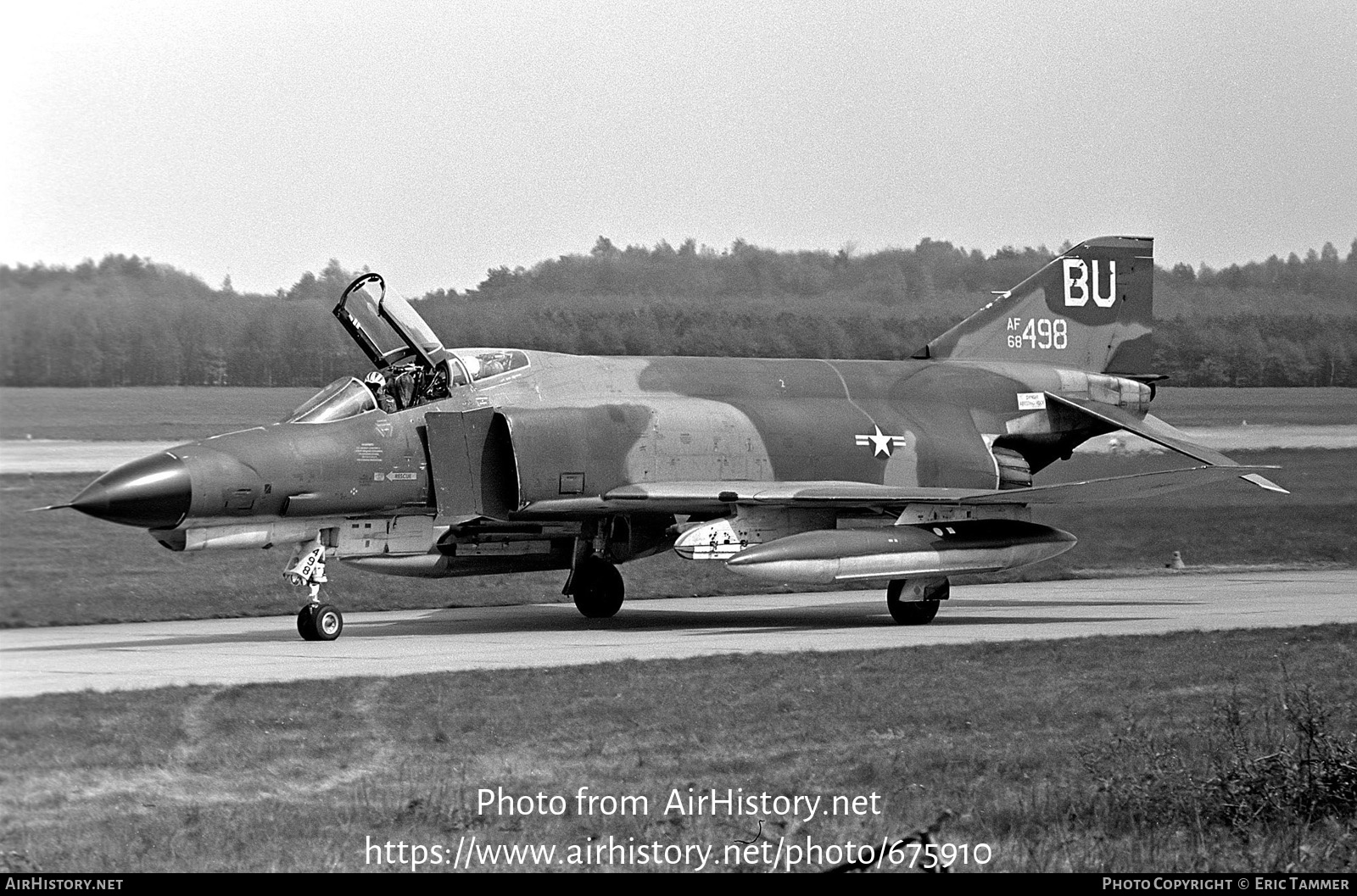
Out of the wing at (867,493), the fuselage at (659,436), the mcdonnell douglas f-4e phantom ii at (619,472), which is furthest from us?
the wing at (867,493)

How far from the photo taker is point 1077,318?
64.8ft

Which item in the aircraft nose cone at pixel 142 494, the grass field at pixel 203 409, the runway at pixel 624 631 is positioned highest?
the grass field at pixel 203 409

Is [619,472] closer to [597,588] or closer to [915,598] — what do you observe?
[597,588]

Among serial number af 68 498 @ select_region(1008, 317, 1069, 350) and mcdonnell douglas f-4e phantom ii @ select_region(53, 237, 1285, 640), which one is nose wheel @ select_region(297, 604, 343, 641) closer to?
mcdonnell douglas f-4e phantom ii @ select_region(53, 237, 1285, 640)

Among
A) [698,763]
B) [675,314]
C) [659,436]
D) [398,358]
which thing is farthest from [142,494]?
[675,314]

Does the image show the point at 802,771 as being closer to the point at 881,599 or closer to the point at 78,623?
the point at 78,623

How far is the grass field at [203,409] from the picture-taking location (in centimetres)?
1612

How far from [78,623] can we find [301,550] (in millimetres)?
2962

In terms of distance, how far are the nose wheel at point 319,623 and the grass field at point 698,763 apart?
3.26m

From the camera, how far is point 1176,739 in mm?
9195

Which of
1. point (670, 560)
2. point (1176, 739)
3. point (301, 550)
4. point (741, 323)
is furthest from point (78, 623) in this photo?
point (1176, 739)

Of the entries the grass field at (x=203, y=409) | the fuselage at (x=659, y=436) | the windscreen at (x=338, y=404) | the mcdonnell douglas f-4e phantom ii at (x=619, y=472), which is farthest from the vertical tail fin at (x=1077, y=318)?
the windscreen at (x=338, y=404)

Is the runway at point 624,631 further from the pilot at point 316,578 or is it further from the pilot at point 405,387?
the pilot at point 405,387

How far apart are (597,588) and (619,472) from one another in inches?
76.1
